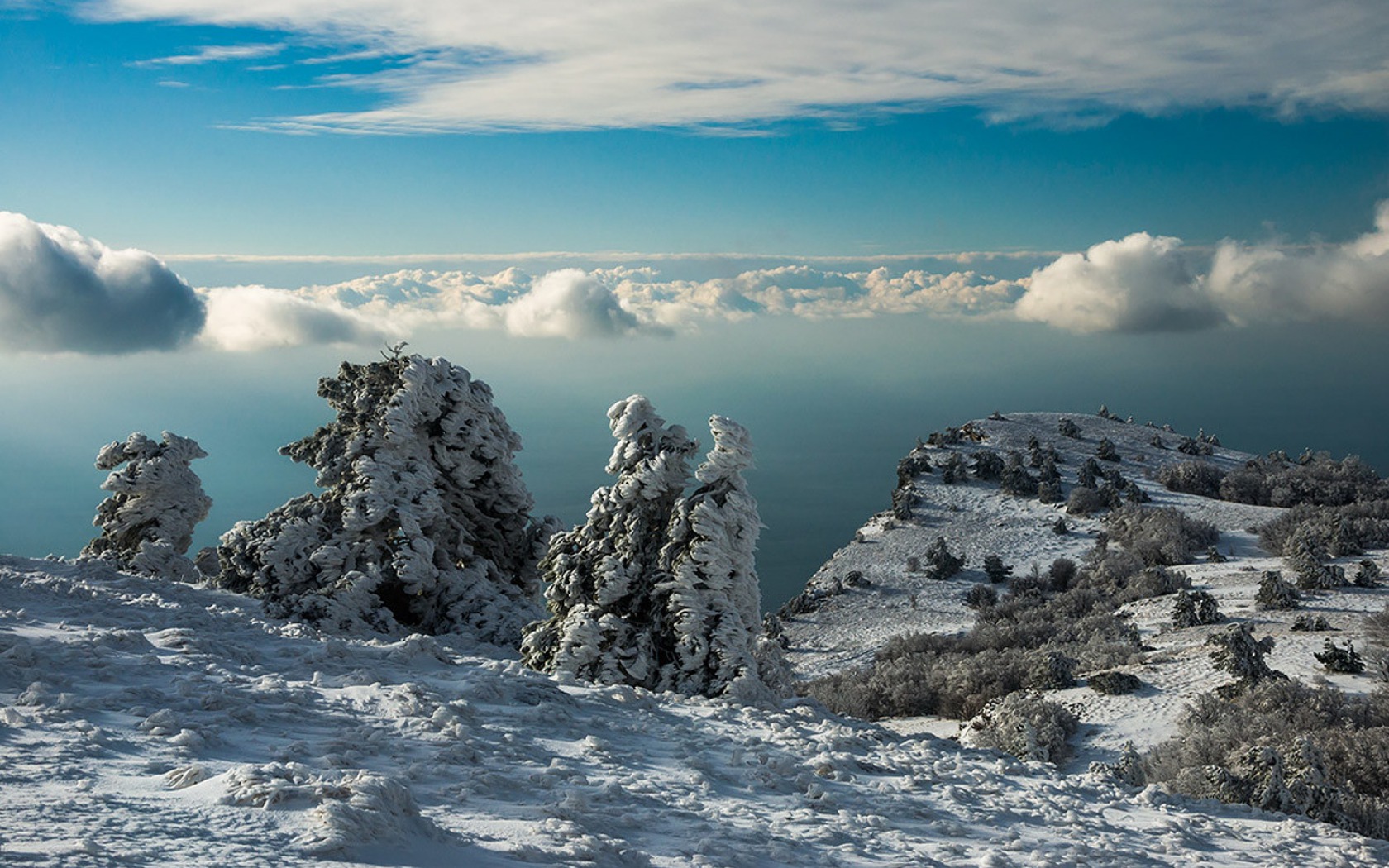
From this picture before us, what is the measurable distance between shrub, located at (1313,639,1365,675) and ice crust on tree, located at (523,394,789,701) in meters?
16.5

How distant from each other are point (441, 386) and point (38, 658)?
31.1 feet

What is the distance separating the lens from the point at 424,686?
9.05 metres

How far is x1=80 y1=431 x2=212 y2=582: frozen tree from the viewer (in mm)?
21500

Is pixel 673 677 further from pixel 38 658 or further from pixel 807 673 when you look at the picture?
pixel 807 673

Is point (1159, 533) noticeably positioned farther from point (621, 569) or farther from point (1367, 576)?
point (621, 569)

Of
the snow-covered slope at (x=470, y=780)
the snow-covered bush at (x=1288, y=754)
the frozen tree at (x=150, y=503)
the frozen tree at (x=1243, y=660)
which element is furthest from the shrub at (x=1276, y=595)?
the frozen tree at (x=150, y=503)

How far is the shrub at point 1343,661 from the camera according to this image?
22.0 metres

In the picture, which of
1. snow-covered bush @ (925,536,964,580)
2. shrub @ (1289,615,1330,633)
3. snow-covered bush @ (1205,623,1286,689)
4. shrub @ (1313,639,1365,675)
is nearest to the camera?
snow-covered bush @ (1205,623,1286,689)

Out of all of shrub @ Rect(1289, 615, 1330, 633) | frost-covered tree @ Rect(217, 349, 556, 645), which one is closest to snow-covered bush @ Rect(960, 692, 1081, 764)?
shrub @ Rect(1289, 615, 1330, 633)

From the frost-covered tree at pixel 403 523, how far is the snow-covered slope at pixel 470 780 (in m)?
4.75

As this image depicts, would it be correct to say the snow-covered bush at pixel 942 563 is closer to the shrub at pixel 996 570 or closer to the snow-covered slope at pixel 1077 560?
the snow-covered slope at pixel 1077 560

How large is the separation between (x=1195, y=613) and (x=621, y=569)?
72.3ft

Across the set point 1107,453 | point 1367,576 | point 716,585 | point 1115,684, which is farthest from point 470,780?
point 1107,453

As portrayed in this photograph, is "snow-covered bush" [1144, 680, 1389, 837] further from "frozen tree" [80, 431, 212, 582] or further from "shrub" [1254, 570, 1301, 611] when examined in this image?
"frozen tree" [80, 431, 212, 582]
